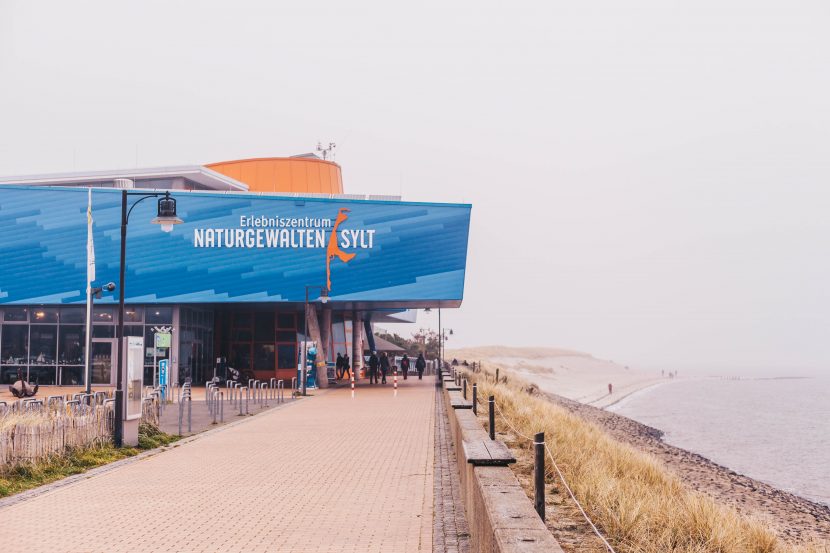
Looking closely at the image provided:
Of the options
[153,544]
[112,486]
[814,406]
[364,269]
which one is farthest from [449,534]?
[814,406]

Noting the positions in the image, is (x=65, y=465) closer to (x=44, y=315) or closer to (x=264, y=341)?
(x=44, y=315)

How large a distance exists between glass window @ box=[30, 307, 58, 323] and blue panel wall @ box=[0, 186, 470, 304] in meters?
1.04

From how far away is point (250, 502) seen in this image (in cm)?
1155

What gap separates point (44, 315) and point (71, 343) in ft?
6.79

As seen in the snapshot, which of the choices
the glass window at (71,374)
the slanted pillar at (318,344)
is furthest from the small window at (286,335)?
the glass window at (71,374)

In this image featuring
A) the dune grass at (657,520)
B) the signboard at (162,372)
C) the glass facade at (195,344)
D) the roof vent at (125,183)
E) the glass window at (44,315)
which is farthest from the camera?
the glass facade at (195,344)

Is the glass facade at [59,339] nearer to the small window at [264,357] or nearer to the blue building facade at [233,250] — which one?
the blue building facade at [233,250]

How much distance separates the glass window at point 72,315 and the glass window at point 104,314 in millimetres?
607

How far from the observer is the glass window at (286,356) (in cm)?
5203

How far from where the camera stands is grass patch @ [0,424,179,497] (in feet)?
42.6

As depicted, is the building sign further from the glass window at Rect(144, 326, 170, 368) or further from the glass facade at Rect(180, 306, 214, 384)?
the glass window at Rect(144, 326, 170, 368)

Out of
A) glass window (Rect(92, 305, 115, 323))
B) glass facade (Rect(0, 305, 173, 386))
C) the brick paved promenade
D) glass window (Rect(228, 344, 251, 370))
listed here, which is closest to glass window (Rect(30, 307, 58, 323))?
glass facade (Rect(0, 305, 173, 386))

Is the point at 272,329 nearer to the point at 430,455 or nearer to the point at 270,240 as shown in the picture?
the point at 270,240

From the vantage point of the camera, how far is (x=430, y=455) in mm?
16375
